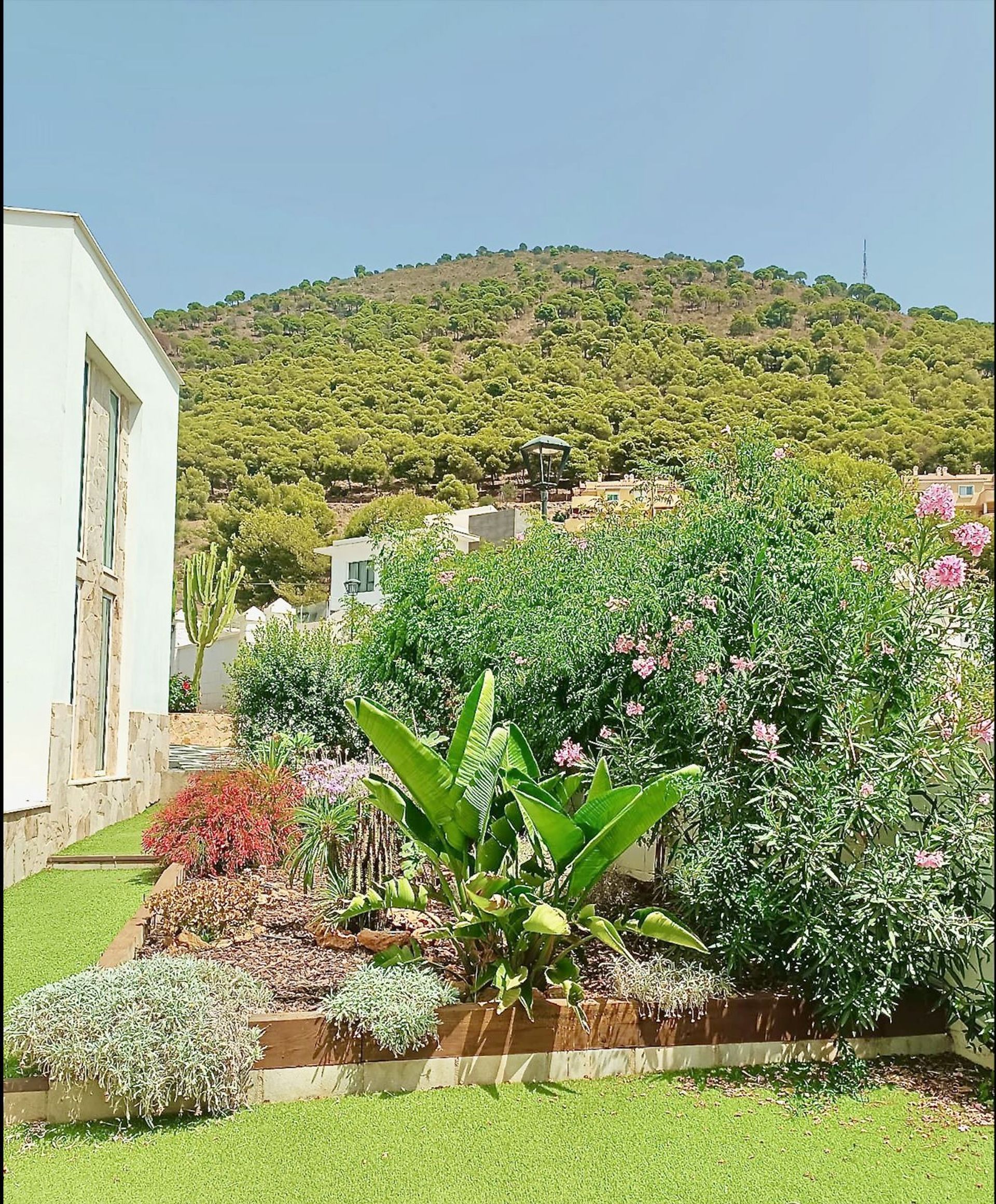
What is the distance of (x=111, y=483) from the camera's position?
11.0m

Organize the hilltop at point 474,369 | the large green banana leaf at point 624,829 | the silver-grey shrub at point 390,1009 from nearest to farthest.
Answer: the silver-grey shrub at point 390,1009
the large green banana leaf at point 624,829
the hilltop at point 474,369

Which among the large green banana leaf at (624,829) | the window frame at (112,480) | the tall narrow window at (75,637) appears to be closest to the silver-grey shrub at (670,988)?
the large green banana leaf at (624,829)

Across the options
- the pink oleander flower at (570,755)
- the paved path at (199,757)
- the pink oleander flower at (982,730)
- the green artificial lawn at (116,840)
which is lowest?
the green artificial lawn at (116,840)

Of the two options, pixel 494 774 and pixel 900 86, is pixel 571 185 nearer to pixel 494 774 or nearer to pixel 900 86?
pixel 900 86

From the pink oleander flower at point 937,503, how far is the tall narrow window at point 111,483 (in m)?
9.20

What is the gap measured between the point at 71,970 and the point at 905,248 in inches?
203

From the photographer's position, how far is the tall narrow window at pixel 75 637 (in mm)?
8938

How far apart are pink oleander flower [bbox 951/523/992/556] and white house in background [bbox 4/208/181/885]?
20.9ft

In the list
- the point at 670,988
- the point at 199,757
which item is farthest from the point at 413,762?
the point at 199,757

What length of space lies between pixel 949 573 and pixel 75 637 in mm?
8333

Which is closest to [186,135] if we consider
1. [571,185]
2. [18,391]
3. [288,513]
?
[571,185]

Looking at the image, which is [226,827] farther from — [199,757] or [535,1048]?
[199,757]

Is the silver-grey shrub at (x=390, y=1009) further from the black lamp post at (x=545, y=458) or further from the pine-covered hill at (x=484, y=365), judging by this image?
the pine-covered hill at (x=484, y=365)

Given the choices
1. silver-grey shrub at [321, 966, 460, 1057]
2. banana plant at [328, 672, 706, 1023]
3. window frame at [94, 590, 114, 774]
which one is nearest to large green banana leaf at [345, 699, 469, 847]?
banana plant at [328, 672, 706, 1023]
